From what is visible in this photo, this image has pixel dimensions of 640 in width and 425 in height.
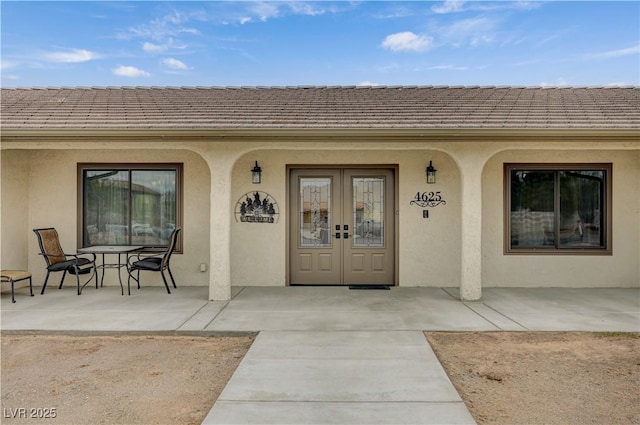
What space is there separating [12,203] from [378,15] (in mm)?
14018

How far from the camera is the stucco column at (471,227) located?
20.8ft

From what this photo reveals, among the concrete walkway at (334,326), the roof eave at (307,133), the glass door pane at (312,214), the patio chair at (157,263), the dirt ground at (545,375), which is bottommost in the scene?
the dirt ground at (545,375)

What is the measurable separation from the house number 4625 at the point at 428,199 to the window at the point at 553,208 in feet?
4.25

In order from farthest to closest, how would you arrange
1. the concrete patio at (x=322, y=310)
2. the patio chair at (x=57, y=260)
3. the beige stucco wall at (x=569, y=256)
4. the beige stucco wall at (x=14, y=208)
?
the beige stucco wall at (x=569, y=256)
the beige stucco wall at (x=14, y=208)
the patio chair at (x=57, y=260)
the concrete patio at (x=322, y=310)

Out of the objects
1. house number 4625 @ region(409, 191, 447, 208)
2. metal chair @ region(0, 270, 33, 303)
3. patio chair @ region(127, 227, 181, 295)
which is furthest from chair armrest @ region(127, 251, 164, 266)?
house number 4625 @ region(409, 191, 447, 208)

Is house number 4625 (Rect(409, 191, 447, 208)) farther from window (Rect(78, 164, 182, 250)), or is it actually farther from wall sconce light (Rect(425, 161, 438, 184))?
window (Rect(78, 164, 182, 250))

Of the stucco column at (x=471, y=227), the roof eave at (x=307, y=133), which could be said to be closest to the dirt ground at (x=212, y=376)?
the stucco column at (x=471, y=227)

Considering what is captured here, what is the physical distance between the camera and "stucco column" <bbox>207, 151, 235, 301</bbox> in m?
6.30

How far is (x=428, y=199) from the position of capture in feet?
24.7

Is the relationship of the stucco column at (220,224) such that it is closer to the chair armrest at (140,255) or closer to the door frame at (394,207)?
the door frame at (394,207)

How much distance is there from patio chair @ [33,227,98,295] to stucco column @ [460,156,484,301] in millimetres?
6611

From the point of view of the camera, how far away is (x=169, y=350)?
13.9ft

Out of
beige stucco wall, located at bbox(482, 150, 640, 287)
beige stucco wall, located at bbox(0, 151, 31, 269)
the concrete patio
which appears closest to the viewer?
the concrete patio

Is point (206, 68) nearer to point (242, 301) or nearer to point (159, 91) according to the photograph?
point (159, 91)
